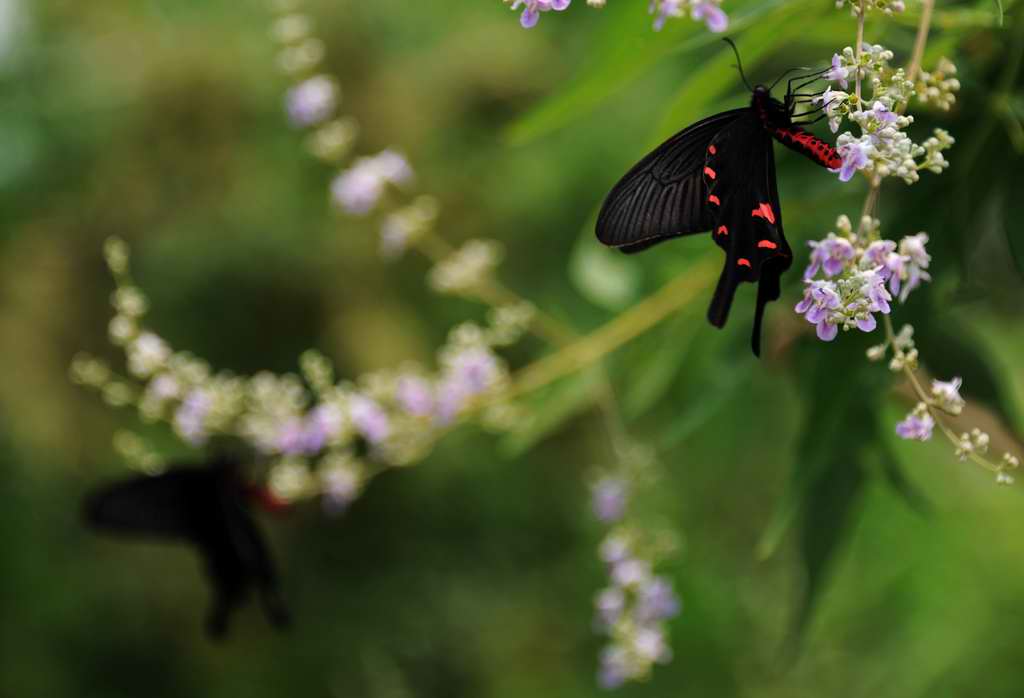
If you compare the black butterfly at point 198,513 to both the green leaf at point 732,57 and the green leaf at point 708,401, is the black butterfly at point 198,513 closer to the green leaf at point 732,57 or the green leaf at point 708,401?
the green leaf at point 708,401

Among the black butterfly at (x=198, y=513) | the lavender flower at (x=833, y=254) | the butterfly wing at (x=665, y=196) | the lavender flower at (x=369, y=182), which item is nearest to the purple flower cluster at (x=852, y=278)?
the lavender flower at (x=833, y=254)

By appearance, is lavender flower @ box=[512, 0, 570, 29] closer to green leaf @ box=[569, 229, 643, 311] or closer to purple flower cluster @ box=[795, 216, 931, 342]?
purple flower cluster @ box=[795, 216, 931, 342]

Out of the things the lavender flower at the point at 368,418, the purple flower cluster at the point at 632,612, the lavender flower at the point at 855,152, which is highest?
the lavender flower at the point at 855,152

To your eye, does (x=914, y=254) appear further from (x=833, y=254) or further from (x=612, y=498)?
(x=612, y=498)

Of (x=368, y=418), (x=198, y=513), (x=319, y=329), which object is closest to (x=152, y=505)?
(x=198, y=513)

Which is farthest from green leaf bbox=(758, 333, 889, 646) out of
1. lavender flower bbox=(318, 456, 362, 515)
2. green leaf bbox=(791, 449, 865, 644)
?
lavender flower bbox=(318, 456, 362, 515)
